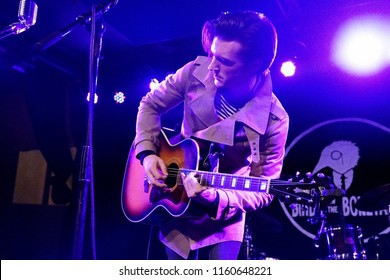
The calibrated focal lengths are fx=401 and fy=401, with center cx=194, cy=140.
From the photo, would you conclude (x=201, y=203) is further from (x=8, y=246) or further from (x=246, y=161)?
(x=8, y=246)

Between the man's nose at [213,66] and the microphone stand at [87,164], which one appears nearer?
the microphone stand at [87,164]

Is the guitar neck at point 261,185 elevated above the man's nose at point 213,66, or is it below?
below

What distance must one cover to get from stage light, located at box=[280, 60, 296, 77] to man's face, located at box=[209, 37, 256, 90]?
146 cm

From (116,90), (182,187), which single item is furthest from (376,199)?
(116,90)

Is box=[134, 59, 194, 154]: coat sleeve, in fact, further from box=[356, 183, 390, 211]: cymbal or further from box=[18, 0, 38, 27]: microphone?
box=[356, 183, 390, 211]: cymbal

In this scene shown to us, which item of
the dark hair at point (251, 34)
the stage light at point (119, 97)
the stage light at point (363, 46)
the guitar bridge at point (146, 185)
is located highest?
the stage light at point (363, 46)

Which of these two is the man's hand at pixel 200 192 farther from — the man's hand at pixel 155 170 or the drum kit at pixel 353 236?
the drum kit at pixel 353 236

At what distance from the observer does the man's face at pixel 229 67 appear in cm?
183

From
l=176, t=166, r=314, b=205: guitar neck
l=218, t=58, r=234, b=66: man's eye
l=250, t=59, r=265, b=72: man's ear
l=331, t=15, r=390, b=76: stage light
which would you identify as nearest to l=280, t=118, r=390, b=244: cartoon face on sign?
l=331, t=15, r=390, b=76: stage light

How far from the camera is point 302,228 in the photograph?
10.3 feet

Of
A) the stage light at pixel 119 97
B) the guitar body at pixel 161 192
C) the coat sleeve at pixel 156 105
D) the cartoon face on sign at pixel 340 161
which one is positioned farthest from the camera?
the stage light at pixel 119 97

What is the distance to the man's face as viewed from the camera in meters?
1.83

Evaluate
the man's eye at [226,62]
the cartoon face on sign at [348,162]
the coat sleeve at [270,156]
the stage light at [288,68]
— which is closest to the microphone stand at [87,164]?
the man's eye at [226,62]

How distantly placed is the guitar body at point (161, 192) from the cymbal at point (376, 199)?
57.5 inches
